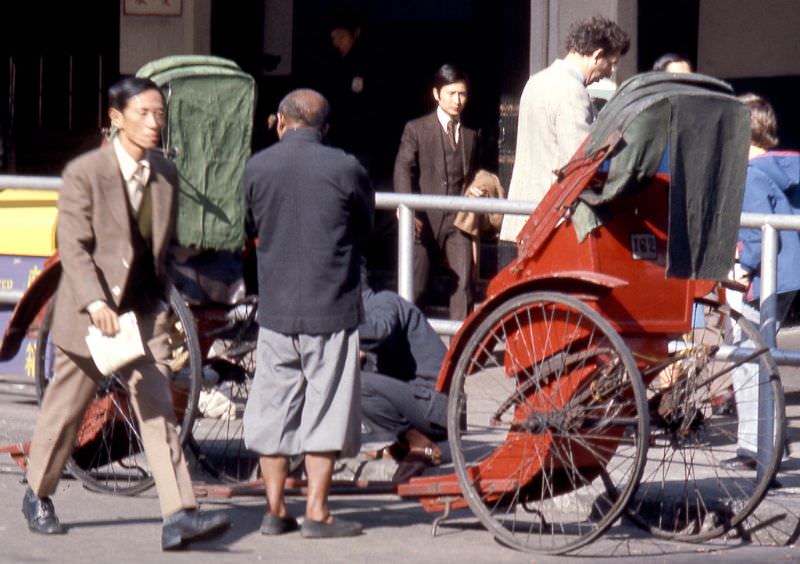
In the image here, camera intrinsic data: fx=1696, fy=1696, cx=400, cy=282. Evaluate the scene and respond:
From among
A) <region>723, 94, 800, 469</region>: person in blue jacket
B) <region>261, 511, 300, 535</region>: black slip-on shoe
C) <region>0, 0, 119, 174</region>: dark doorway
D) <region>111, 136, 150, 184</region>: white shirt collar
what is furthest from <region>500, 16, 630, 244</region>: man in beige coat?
<region>0, 0, 119, 174</region>: dark doorway

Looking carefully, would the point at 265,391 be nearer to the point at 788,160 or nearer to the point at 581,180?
the point at 581,180

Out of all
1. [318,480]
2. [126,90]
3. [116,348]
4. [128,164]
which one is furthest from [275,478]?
[126,90]

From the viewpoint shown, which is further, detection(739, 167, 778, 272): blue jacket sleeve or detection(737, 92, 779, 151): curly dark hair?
detection(737, 92, 779, 151): curly dark hair

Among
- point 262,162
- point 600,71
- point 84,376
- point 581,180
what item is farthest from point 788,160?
point 84,376

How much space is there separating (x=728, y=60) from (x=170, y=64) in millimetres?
6138

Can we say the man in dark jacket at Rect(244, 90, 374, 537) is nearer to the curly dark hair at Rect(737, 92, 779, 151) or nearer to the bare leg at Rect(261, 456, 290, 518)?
the bare leg at Rect(261, 456, 290, 518)

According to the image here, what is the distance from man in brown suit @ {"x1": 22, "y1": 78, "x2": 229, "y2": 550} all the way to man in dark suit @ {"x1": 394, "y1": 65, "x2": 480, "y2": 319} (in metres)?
3.70

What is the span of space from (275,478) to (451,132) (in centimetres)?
426

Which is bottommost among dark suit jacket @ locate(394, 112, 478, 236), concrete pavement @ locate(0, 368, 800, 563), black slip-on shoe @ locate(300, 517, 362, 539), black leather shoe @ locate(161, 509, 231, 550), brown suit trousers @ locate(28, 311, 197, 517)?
concrete pavement @ locate(0, 368, 800, 563)

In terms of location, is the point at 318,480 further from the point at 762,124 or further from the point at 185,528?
the point at 762,124

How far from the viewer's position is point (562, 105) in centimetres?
784

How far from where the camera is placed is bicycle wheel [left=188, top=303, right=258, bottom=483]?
7234 millimetres

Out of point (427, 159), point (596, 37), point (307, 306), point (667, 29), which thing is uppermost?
point (667, 29)

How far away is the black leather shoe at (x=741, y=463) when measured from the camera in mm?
7176
